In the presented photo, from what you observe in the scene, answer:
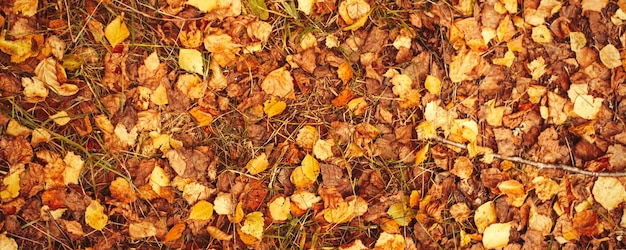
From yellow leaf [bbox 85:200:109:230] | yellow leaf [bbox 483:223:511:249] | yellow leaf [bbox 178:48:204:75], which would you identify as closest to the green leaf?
yellow leaf [bbox 178:48:204:75]

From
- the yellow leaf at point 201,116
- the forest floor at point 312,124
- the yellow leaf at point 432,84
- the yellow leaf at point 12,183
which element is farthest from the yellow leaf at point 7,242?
the yellow leaf at point 432,84

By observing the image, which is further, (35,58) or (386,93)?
(386,93)

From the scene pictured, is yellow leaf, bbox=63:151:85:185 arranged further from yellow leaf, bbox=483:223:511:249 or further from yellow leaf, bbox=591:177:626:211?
yellow leaf, bbox=591:177:626:211

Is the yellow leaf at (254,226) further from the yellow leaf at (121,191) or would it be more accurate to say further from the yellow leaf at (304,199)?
the yellow leaf at (121,191)

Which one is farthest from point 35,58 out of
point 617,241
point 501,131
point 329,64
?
point 617,241

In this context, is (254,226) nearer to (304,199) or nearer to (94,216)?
(304,199)

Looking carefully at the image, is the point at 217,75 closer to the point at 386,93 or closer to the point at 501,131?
the point at 386,93
